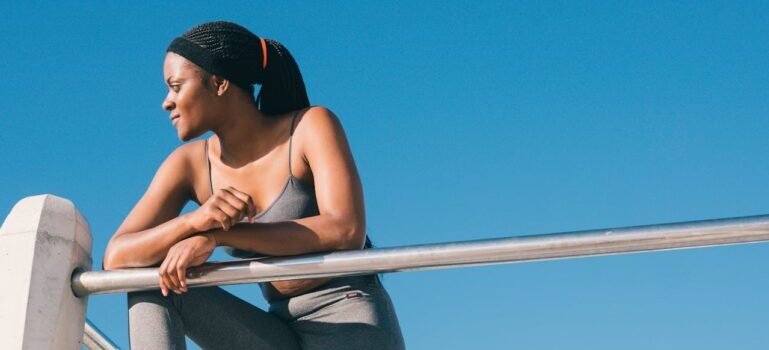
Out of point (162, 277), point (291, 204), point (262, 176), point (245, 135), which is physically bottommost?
point (162, 277)

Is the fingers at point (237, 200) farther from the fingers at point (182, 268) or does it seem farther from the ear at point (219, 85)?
the ear at point (219, 85)

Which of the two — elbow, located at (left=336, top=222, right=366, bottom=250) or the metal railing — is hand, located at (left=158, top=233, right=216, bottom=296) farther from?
elbow, located at (left=336, top=222, right=366, bottom=250)

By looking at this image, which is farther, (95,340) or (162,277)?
(95,340)

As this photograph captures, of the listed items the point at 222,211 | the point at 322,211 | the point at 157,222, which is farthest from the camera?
the point at 157,222

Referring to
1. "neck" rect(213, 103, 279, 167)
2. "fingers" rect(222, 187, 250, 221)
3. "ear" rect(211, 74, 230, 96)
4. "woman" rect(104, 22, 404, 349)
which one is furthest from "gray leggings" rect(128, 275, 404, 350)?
"ear" rect(211, 74, 230, 96)

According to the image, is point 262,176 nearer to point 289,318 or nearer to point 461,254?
point 289,318

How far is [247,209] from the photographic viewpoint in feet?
7.75

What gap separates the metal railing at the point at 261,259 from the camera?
198 centimetres

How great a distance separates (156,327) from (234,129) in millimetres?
643

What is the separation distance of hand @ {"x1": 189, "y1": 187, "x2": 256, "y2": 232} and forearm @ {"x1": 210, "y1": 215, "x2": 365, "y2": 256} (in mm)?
26

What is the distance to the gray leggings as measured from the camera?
242cm

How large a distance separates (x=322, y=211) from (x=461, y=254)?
52 cm

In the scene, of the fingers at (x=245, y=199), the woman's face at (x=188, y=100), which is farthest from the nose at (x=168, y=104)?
the fingers at (x=245, y=199)

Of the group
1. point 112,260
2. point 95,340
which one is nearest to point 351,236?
point 112,260
